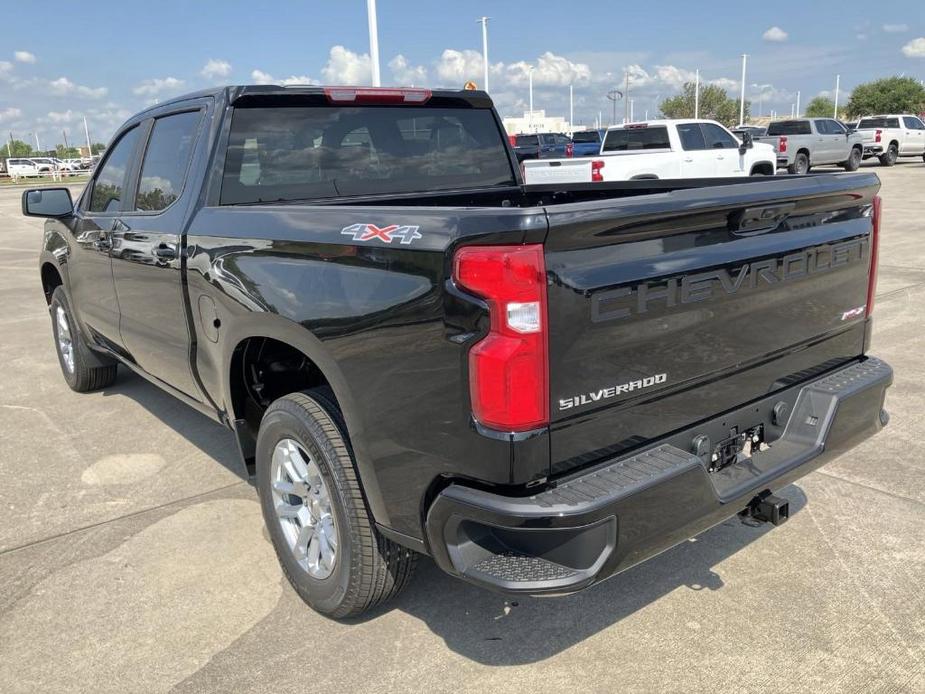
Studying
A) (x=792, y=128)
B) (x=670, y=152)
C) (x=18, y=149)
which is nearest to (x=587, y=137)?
(x=792, y=128)

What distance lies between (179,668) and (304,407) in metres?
1.00

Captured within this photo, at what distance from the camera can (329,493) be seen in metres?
2.82

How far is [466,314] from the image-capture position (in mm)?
2158

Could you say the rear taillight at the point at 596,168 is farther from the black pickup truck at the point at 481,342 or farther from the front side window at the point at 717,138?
the black pickup truck at the point at 481,342

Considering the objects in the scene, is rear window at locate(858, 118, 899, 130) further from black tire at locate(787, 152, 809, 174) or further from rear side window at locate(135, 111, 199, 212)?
rear side window at locate(135, 111, 199, 212)

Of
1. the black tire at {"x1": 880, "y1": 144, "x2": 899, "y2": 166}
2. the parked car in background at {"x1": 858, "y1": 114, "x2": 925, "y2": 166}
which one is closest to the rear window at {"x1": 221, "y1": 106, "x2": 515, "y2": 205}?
the parked car in background at {"x1": 858, "y1": 114, "x2": 925, "y2": 166}

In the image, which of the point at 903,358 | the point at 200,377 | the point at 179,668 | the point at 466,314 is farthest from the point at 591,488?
the point at 903,358

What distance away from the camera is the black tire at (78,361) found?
18.6ft

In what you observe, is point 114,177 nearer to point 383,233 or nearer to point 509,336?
point 383,233

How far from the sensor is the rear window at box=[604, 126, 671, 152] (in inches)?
645

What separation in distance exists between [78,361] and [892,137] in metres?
31.4

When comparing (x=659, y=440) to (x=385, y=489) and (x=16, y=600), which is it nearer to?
(x=385, y=489)

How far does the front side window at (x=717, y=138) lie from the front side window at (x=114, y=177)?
14.2 meters

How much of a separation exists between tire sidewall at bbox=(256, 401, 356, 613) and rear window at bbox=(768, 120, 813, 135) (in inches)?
1027
